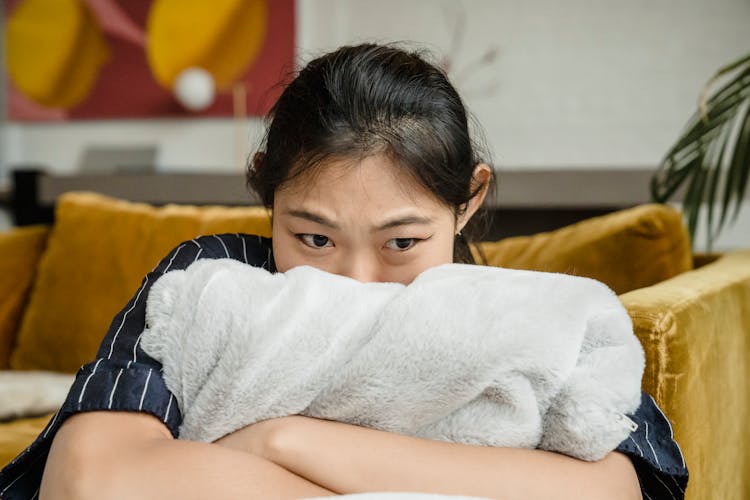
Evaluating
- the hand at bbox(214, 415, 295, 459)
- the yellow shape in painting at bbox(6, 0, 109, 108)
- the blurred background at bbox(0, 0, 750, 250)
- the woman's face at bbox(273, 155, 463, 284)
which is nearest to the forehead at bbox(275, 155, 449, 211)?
the woman's face at bbox(273, 155, 463, 284)

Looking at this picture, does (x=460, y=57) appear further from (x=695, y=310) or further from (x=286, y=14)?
(x=695, y=310)

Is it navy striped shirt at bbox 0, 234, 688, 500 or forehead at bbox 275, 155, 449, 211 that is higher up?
forehead at bbox 275, 155, 449, 211

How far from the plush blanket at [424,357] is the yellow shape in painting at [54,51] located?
275 centimetres

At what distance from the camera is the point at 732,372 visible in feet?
3.65

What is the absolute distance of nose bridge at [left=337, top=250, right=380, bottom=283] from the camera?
85 cm

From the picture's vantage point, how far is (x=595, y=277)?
1257 mm

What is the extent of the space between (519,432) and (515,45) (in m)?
2.15

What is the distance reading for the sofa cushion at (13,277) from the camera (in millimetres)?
1928

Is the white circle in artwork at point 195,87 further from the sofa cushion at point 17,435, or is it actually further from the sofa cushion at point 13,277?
the sofa cushion at point 17,435

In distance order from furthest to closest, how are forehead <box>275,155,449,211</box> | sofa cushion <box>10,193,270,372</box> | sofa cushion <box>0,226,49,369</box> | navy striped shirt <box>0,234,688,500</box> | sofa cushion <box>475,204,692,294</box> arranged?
sofa cushion <box>0,226,49,369</box>, sofa cushion <box>10,193,270,372</box>, sofa cushion <box>475,204,692,294</box>, forehead <box>275,155,449,211</box>, navy striped shirt <box>0,234,688,500</box>

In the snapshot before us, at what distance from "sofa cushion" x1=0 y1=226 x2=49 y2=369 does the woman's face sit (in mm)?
1299

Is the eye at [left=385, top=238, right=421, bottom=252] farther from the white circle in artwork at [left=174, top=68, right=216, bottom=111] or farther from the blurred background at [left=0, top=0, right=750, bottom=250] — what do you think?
the white circle in artwork at [left=174, top=68, right=216, bottom=111]

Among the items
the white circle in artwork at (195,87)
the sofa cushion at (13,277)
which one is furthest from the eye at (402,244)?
the white circle in artwork at (195,87)

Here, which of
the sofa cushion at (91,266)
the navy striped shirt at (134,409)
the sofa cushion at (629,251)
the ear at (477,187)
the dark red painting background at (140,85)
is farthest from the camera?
the dark red painting background at (140,85)
